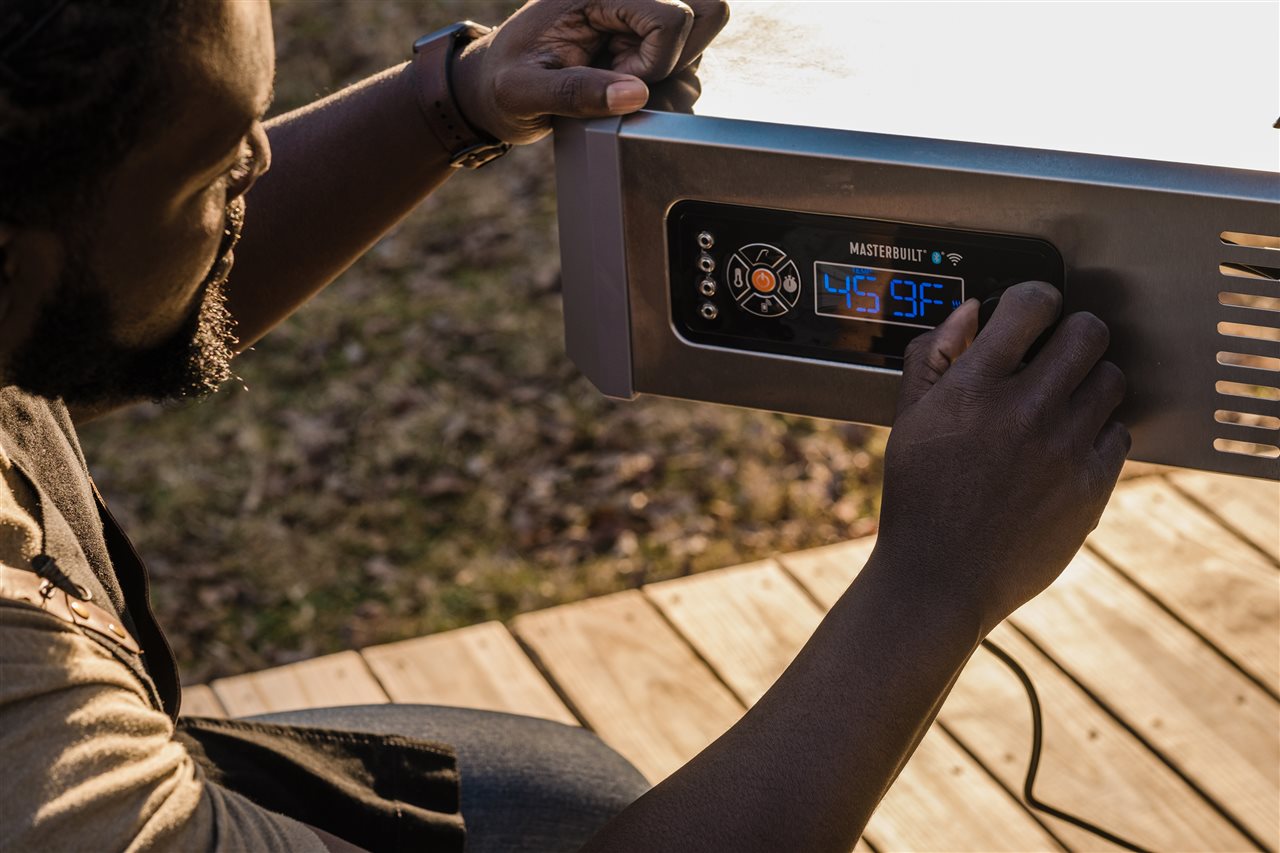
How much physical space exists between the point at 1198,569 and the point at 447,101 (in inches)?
51.6

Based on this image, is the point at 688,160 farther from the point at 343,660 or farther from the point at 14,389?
the point at 343,660

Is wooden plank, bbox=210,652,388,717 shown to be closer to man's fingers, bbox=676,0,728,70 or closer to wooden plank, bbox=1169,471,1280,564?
man's fingers, bbox=676,0,728,70

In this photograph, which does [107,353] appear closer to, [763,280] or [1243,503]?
[763,280]

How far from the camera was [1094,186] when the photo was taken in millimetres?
878

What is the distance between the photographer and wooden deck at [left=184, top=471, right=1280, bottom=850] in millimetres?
1637

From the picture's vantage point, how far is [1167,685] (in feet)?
5.89

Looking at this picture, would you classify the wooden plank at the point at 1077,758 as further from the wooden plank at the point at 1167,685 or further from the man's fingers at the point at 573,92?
the man's fingers at the point at 573,92

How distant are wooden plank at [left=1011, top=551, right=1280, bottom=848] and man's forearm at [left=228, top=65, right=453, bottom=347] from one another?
1.06 metres

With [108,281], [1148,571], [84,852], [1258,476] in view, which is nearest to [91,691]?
[84,852]

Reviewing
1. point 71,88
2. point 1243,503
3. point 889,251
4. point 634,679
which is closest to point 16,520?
point 71,88

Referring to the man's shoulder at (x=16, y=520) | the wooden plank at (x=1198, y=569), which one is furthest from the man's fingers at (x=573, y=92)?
the wooden plank at (x=1198, y=569)

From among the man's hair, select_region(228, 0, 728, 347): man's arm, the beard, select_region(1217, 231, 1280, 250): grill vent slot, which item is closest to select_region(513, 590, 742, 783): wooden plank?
select_region(228, 0, 728, 347): man's arm

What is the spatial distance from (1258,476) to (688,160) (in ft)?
1.47

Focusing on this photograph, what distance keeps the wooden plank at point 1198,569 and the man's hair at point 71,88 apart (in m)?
1.57
